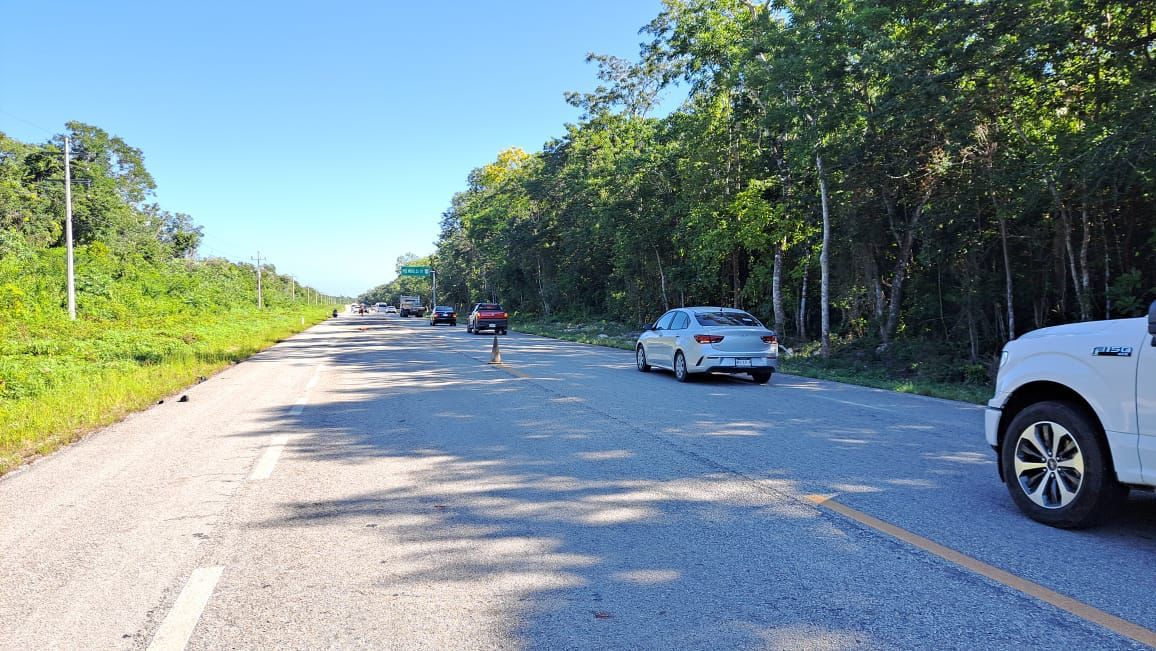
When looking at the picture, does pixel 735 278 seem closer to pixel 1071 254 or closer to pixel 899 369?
pixel 899 369

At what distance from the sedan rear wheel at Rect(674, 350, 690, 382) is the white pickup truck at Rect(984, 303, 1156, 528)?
8.82 m

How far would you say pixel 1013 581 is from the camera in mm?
3793

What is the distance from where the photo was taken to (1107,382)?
4465mm

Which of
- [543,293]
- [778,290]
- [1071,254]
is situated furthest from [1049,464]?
[543,293]

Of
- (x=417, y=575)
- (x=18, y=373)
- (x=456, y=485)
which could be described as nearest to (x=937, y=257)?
(x=456, y=485)

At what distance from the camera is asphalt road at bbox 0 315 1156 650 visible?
11.0 feet

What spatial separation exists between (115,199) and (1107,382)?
66.0m

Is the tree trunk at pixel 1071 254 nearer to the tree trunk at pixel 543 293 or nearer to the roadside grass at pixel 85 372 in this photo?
the roadside grass at pixel 85 372

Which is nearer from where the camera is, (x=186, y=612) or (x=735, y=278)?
(x=186, y=612)

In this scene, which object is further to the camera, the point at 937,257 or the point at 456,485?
the point at 937,257

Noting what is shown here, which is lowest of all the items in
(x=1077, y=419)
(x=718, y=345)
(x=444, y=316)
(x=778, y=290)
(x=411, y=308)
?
(x=1077, y=419)

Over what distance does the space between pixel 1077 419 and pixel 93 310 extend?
132 ft

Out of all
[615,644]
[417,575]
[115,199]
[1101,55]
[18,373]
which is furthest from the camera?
[115,199]

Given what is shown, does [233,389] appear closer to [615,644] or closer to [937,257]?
[615,644]
